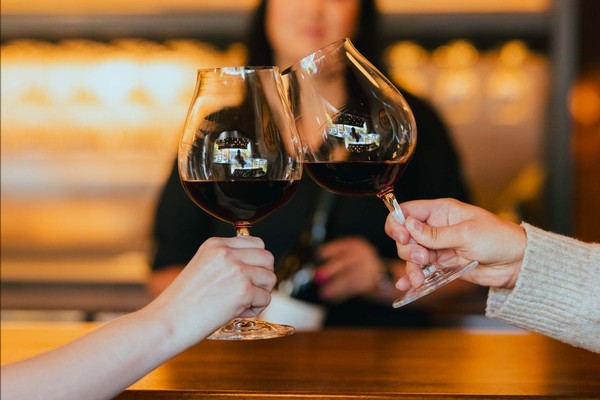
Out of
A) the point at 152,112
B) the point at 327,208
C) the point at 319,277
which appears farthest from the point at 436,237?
the point at 152,112

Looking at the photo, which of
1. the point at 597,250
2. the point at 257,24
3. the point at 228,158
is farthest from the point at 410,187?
the point at 228,158

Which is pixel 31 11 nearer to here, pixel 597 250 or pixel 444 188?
pixel 444 188

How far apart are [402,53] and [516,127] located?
470 millimetres

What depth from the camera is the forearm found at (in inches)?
33.5

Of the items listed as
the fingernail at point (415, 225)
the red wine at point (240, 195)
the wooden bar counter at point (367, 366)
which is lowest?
the wooden bar counter at point (367, 366)

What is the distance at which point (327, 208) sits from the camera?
2.03 meters

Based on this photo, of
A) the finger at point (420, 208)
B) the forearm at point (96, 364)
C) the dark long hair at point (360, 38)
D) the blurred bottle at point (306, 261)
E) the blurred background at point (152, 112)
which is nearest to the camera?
the forearm at point (96, 364)

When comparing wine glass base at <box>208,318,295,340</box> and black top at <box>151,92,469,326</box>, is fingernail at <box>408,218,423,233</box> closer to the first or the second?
wine glass base at <box>208,318,295,340</box>

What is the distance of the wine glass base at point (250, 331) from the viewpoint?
40.9 inches

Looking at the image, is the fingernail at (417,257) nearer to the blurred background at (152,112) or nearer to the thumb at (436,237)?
the thumb at (436,237)

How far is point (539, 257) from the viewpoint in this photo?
110 cm

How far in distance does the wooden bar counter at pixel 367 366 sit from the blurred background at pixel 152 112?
5.97 ft

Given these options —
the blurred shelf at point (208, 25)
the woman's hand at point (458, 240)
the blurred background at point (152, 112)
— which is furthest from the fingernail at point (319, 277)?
the blurred shelf at point (208, 25)

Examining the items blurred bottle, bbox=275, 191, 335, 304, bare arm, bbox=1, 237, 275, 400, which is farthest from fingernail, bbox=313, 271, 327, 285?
bare arm, bbox=1, 237, 275, 400
